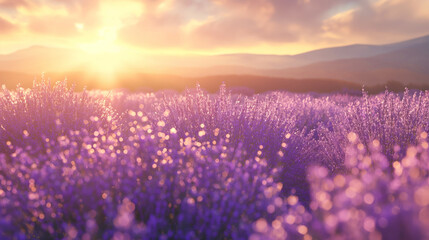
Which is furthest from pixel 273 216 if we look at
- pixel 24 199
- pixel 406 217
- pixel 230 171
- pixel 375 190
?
pixel 24 199

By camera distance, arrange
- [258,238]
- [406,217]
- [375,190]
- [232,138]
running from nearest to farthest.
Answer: [406,217] → [258,238] → [375,190] → [232,138]

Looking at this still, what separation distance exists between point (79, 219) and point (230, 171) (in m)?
1.11

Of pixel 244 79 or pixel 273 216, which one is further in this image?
pixel 244 79

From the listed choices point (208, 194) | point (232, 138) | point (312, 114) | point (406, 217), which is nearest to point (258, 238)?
point (406, 217)

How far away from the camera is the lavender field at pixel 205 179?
1.54 m

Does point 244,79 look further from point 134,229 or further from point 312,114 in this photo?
point 134,229

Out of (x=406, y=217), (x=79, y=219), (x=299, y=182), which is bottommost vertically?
(x=299, y=182)

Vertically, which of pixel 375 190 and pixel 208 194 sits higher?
pixel 375 190

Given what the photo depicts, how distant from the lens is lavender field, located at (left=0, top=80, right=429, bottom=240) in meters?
1.54

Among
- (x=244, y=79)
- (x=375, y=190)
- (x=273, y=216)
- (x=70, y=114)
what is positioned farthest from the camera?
(x=244, y=79)

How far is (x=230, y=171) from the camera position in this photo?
2643 millimetres

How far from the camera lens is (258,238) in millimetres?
1399

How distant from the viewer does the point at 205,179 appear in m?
2.30

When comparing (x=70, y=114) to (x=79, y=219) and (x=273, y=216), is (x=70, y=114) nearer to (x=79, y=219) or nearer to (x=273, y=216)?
(x=79, y=219)
